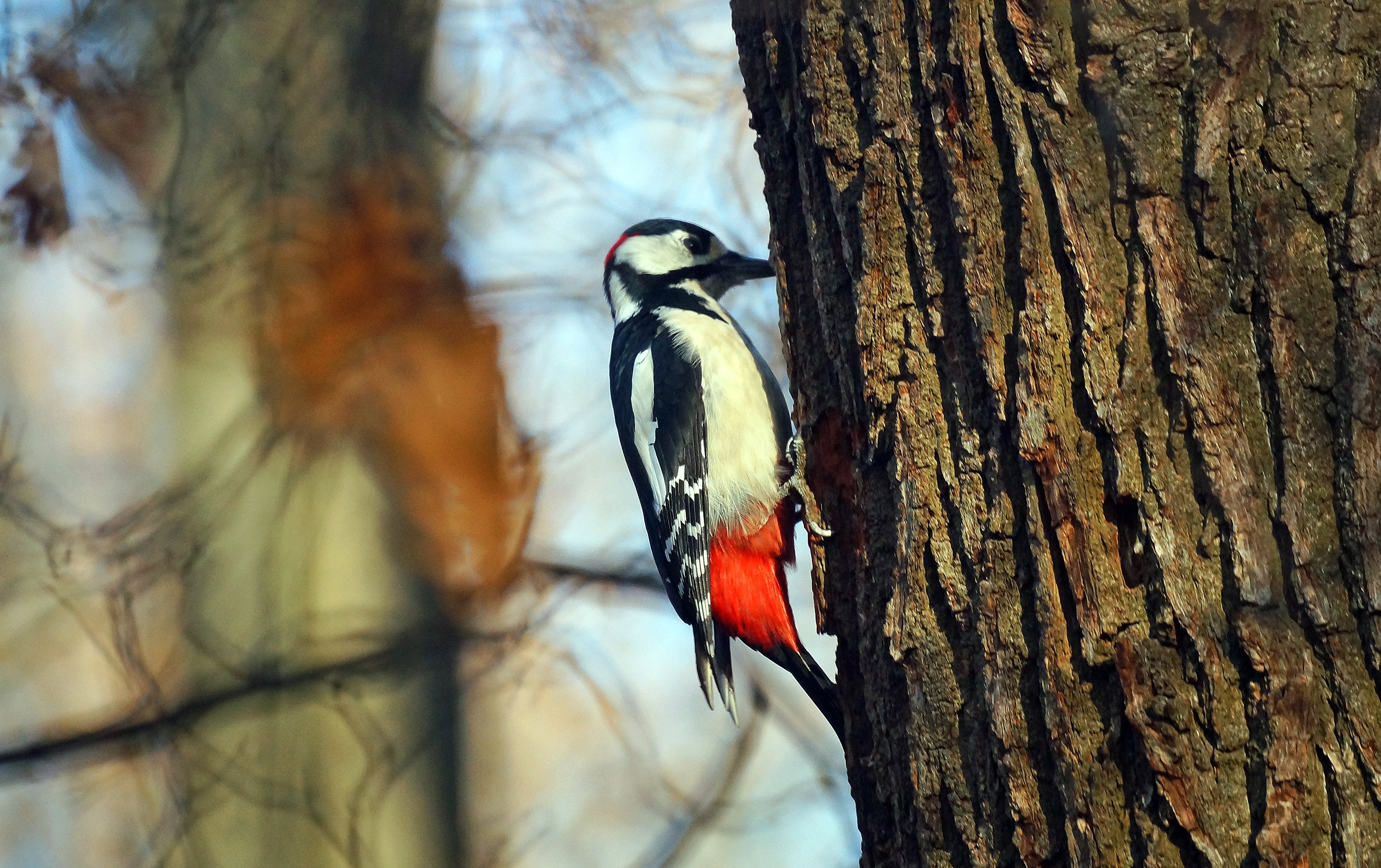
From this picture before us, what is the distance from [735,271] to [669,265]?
30cm

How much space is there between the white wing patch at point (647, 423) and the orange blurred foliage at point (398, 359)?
1.01m

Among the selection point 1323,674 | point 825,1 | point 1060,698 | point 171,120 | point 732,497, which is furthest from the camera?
point 171,120

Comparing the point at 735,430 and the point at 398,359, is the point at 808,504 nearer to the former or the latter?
the point at 735,430

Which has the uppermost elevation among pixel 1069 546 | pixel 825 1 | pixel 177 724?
pixel 825 1

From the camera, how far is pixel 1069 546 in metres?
1.25

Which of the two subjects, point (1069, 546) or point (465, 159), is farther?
point (465, 159)

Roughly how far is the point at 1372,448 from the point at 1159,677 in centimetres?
34

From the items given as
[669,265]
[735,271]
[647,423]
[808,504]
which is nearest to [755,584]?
[647,423]

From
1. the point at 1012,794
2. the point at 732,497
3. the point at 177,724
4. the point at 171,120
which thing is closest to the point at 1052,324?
the point at 1012,794

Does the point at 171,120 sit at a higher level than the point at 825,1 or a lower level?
higher

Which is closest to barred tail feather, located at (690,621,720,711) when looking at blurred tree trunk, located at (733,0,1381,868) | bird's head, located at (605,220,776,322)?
bird's head, located at (605,220,776,322)

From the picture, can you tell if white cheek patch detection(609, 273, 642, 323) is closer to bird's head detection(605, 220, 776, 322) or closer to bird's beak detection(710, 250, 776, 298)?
bird's head detection(605, 220, 776, 322)

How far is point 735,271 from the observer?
136 inches

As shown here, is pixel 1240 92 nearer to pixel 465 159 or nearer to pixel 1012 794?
pixel 1012 794
